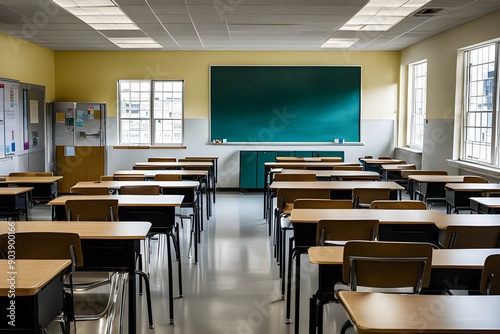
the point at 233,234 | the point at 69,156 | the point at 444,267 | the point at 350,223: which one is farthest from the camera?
the point at 69,156

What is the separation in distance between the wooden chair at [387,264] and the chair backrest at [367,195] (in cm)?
298

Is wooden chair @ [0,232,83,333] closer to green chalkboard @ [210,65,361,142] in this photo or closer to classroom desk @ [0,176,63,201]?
classroom desk @ [0,176,63,201]

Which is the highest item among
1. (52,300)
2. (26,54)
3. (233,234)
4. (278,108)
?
(26,54)

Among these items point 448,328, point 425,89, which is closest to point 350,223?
point 448,328

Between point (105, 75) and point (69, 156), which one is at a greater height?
point (105, 75)

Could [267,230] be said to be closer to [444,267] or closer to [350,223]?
[350,223]

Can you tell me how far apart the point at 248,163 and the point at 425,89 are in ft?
12.7

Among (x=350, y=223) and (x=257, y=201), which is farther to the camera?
(x=257, y=201)

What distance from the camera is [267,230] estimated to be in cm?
785

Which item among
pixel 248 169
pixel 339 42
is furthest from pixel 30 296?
pixel 248 169

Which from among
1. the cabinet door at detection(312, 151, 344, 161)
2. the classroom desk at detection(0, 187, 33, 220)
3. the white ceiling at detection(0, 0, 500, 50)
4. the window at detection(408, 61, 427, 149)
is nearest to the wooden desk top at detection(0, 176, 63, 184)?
the classroom desk at detection(0, 187, 33, 220)

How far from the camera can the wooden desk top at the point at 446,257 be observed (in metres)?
2.94

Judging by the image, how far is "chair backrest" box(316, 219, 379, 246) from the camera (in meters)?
3.93

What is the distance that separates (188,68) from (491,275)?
33.8 ft
